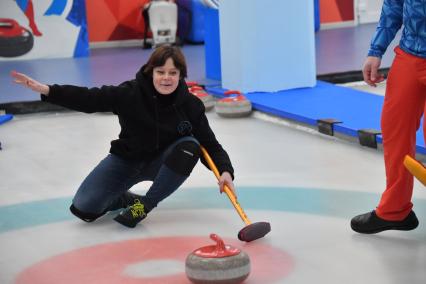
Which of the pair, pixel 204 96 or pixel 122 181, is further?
pixel 204 96

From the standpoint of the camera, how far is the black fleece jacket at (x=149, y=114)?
3338mm

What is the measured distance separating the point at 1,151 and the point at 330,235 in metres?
2.40

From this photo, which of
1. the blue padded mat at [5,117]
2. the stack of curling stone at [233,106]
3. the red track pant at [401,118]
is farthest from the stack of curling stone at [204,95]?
the red track pant at [401,118]

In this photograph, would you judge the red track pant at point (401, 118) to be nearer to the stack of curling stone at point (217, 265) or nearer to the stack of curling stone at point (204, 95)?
Answer: the stack of curling stone at point (217, 265)

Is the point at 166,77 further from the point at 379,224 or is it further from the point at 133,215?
the point at 379,224

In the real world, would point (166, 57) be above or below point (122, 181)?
above

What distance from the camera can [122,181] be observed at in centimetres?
341

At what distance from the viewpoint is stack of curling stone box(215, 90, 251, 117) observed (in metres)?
5.58

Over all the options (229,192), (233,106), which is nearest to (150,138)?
(229,192)

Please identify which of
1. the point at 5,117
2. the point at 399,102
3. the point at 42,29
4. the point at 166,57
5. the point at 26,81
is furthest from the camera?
the point at 42,29

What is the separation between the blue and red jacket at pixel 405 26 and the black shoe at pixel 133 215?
1058 millimetres

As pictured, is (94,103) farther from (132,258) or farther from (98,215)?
(132,258)

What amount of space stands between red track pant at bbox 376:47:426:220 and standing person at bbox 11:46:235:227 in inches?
24.6

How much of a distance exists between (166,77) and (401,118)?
0.90m
